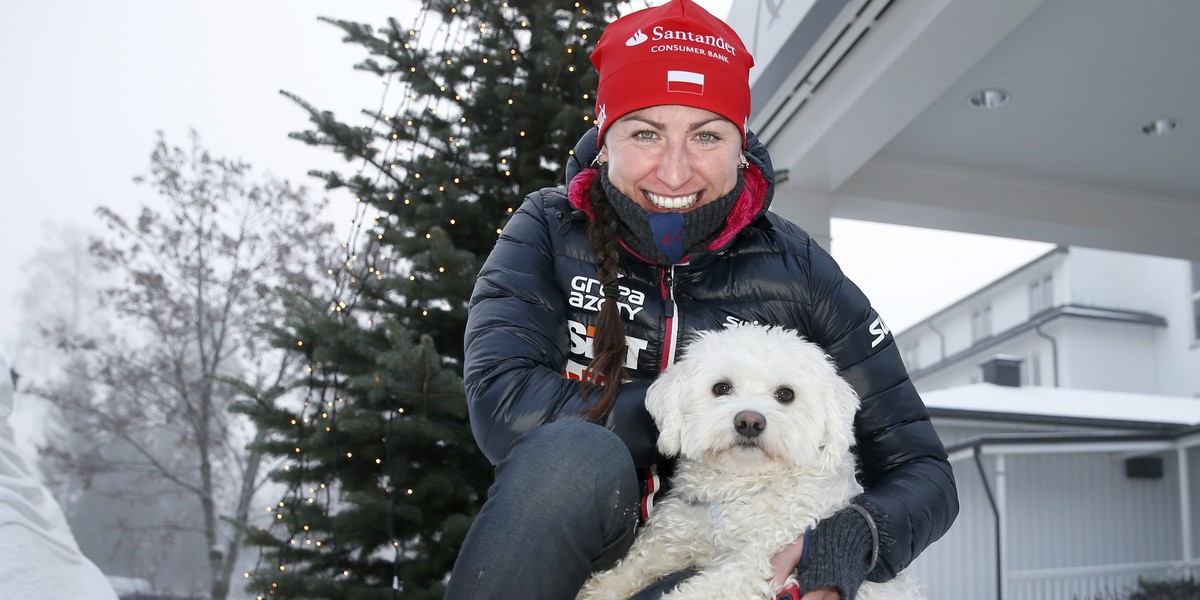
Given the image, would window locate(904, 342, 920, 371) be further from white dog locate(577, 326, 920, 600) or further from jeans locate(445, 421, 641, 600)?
jeans locate(445, 421, 641, 600)

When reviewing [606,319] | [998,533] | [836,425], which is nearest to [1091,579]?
[998,533]

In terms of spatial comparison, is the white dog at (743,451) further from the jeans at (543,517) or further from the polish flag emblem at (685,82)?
the polish flag emblem at (685,82)

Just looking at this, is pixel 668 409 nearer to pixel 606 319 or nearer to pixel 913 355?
pixel 606 319

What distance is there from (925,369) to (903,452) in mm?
26393

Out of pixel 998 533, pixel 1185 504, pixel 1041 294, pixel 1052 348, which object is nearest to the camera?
pixel 998 533

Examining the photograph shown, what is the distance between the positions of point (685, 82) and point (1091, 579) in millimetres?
12764

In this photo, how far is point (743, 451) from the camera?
159cm

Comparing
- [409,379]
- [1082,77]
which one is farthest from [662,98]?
[1082,77]

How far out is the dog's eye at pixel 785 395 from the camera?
5.46 feet

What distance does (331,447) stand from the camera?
394 centimetres

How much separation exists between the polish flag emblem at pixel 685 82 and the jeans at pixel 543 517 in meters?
0.86

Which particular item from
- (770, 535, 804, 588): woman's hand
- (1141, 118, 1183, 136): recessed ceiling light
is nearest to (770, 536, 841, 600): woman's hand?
(770, 535, 804, 588): woman's hand

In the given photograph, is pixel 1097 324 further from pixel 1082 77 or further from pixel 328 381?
pixel 328 381

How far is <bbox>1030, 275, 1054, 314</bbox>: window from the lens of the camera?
23.3 m
